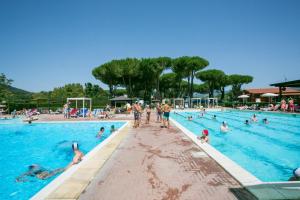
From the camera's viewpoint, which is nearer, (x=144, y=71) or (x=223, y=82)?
(x=144, y=71)

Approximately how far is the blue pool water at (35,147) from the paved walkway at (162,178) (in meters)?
2.79

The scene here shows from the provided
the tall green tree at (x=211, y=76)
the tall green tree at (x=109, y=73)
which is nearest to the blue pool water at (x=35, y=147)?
the tall green tree at (x=109, y=73)

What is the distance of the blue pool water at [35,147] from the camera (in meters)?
6.69

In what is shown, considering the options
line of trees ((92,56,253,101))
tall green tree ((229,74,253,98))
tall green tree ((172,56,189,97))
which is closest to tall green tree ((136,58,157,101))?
line of trees ((92,56,253,101))

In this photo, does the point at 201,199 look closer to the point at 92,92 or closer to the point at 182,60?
the point at 182,60

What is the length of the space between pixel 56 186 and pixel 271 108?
28.5 meters

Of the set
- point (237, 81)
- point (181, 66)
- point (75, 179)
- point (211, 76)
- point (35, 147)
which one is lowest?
point (35, 147)

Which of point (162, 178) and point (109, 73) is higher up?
point (109, 73)

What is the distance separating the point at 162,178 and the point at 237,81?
60.6m

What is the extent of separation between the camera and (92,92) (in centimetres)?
6612

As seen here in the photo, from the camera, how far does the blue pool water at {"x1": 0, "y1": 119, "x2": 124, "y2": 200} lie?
263 inches

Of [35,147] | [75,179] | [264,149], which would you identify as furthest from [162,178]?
[35,147]

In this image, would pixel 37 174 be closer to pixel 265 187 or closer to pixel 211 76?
pixel 265 187

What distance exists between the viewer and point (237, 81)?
60.2m
